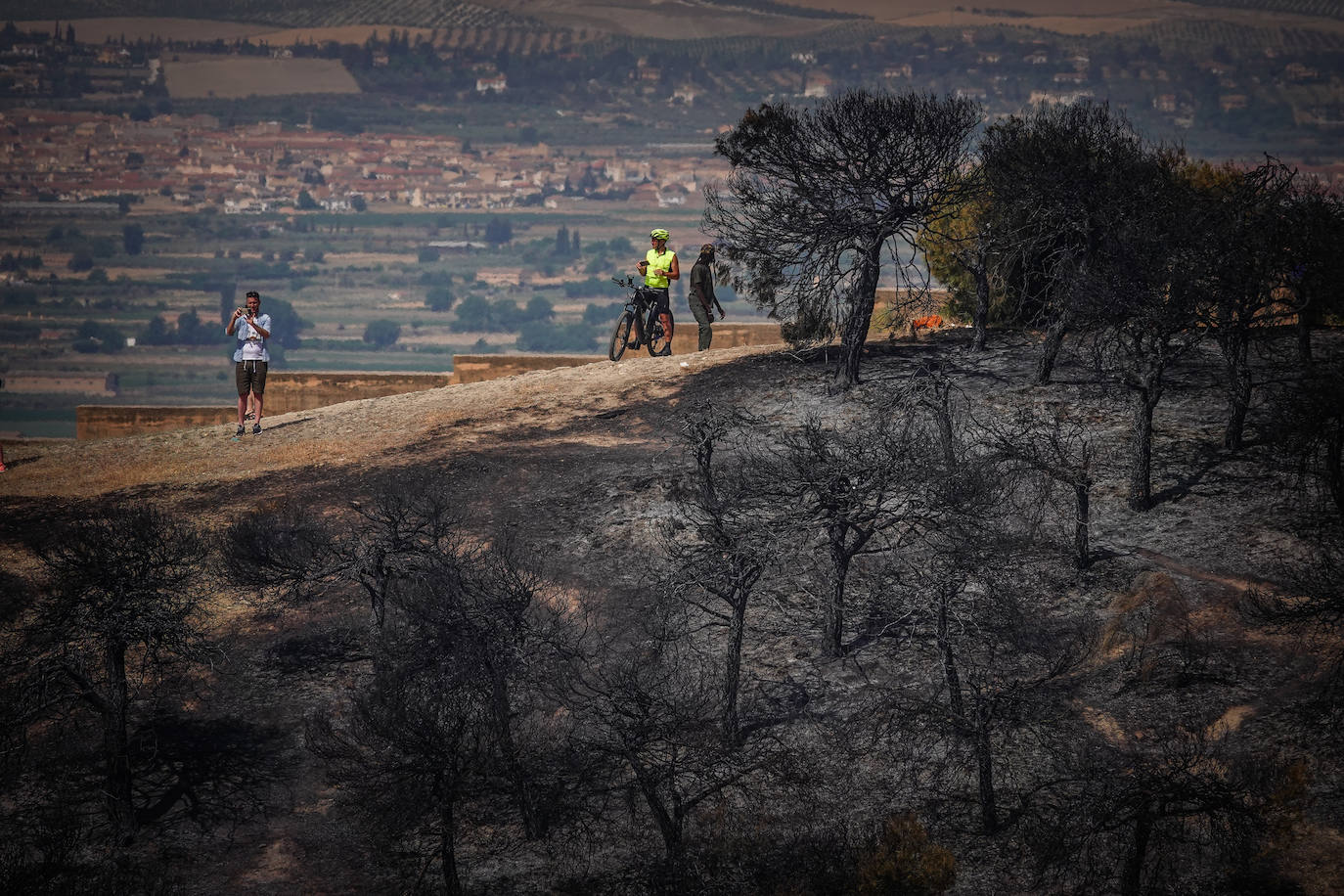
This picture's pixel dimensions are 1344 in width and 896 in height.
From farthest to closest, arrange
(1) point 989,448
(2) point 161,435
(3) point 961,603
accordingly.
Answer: (2) point 161,435 → (1) point 989,448 → (3) point 961,603

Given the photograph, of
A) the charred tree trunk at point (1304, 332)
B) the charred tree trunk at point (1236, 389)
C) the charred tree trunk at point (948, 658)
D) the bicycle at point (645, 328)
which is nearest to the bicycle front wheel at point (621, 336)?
the bicycle at point (645, 328)

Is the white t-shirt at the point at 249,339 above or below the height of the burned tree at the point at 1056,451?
above

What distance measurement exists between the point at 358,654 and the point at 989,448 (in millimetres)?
8769

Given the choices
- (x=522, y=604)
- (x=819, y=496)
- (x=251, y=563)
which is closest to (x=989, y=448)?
(x=819, y=496)

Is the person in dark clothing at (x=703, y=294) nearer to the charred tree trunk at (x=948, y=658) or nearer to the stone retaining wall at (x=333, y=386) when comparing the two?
the stone retaining wall at (x=333, y=386)

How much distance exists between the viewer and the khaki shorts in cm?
2494

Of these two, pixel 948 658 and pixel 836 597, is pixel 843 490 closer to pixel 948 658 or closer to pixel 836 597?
pixel 836 597

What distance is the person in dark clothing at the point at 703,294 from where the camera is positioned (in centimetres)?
2731

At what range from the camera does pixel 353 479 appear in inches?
917

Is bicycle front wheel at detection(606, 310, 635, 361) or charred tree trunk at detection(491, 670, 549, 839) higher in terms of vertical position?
bicycle front wheel at detection(606, 310, 635, 361)

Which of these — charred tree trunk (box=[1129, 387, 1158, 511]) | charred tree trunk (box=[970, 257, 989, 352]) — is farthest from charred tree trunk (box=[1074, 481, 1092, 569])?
charred tree trunk (box=[970, 257, 989, 352])

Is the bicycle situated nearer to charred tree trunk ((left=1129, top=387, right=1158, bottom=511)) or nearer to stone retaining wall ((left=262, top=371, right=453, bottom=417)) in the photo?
stone retaining wall ((left=262, top=371, right=453, bottom=417))

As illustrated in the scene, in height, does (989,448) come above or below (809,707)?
above

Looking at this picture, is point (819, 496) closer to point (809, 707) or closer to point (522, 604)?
point (809, 707)
